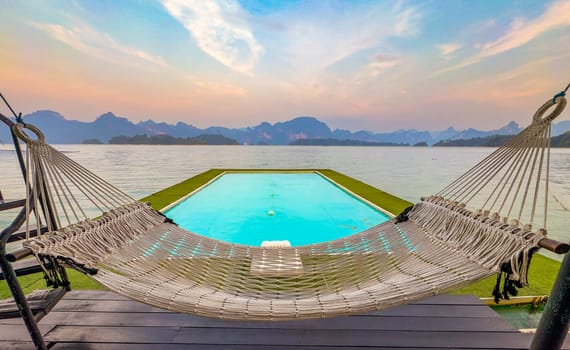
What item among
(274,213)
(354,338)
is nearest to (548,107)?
(354,338)

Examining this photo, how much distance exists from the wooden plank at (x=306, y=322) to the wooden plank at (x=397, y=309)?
0.03m

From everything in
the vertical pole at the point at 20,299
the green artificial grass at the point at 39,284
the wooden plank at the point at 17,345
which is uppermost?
the vertical pole at the point at 20,299

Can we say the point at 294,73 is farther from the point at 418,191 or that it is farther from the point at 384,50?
the point at 418,191

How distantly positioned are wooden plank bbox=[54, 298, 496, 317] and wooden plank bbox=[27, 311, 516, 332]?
32 millimetres

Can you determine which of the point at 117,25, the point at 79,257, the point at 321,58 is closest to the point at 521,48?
the point at 79,257

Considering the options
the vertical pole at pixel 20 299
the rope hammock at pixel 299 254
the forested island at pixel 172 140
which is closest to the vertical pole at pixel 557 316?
the rope hammock at pixel 299 254

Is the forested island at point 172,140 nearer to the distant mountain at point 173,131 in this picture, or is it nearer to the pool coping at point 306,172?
the distant mountain at point 173,131

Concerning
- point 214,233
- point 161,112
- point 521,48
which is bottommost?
point 214,233

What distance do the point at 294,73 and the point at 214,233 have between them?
931 cm

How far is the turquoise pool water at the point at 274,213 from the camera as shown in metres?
4.04

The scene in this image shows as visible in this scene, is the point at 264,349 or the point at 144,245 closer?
the point at 264,349

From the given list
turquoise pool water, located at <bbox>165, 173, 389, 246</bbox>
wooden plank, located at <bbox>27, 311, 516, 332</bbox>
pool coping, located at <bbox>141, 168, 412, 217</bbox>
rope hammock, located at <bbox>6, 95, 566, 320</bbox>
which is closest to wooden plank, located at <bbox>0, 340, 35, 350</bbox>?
wooden plank, located at <bbox>27, 311, 516, 332</bbox>

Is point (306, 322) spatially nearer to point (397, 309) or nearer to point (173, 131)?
point (397, 309)

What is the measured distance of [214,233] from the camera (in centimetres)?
403
